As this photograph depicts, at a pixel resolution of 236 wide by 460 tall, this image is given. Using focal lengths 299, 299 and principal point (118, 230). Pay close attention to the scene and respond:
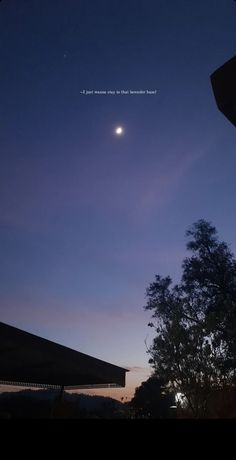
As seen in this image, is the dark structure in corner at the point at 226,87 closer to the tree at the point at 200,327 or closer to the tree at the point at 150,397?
the tree at the point at 200,327

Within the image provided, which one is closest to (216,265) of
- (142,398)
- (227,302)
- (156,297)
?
(227,302)

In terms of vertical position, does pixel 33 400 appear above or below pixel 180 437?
below

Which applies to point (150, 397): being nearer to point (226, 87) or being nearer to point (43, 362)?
point (43, 362)

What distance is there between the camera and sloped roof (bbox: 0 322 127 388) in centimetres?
812

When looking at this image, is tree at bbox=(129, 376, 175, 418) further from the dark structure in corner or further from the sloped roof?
the dark structure in corner

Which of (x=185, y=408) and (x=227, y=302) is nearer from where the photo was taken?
(x=185, y=408)

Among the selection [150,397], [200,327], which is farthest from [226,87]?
[150,397]

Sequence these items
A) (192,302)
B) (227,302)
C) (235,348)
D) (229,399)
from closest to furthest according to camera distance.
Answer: (229,399), (235,348), (227,302), (192,302)

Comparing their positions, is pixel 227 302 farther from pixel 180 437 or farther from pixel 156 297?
pixel 180 437

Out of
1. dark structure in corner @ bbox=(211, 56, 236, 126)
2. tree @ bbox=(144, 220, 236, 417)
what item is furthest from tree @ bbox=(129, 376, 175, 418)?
dark structure in corner @ bbox=(211, 56, 236, 126)

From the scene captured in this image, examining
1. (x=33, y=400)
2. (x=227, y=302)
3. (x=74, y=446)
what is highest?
(x=227, y=302)

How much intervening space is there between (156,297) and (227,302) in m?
4.32

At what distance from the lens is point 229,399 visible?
9.50 m

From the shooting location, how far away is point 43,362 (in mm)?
10211
